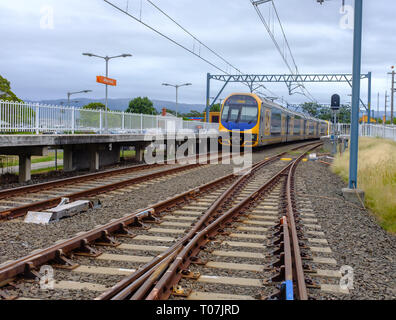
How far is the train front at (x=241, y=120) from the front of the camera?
79.7ft

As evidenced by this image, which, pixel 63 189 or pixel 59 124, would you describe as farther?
pixel 59 124

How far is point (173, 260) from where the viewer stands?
5066 millimetres

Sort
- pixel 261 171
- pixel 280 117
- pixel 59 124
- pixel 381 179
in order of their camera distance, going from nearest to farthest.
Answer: pixel 381 179 → pixel 59 124 → pixel 261 171 → pixel 280 117

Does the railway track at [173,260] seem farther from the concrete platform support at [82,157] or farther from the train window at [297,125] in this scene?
the train window at [297,125]

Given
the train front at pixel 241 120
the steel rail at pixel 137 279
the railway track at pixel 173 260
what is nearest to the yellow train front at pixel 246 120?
the train front at pixel 241 120

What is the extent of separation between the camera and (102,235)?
621 cm

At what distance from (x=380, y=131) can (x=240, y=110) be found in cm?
1444

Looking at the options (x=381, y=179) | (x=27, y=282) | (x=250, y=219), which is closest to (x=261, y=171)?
(x=381, y=179)

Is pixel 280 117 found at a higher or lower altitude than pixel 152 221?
higher

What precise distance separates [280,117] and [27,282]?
27.3 m

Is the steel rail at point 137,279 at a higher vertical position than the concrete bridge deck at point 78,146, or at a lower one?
lower

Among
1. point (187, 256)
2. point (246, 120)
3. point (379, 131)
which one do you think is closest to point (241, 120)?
point (246, 120)

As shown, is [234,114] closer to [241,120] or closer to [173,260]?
[241,120]
